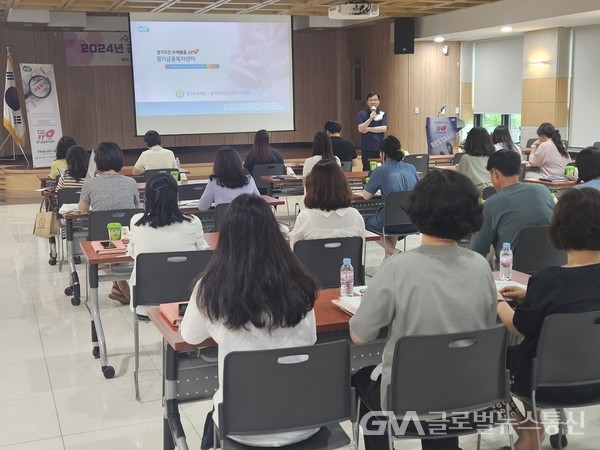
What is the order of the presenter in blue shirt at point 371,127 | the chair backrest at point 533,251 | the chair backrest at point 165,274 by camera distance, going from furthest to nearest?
the presenter in blue shirt at point 371,127
the chair backrest at point 533,251
the chair backrest at point 165,274

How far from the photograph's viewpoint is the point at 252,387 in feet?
7.38

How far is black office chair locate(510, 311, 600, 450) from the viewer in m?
2.56


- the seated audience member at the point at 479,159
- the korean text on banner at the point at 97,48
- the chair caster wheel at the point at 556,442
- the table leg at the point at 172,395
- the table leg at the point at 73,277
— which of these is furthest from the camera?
the korean text on banner at the point at 97,48

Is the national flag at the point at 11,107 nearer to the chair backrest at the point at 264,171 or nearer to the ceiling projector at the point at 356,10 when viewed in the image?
the ceiling projector at the point at 356,10

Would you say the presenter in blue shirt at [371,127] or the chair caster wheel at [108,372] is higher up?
the presenter in blue shirt at [371,127]

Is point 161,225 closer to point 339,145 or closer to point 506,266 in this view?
point 506,266

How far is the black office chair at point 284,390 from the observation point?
2223mm

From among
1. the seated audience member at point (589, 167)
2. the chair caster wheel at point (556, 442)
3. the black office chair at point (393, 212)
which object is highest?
the seated audience member at point (589, 167)

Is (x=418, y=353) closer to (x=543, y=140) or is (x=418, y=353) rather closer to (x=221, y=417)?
(x=221, y=417)

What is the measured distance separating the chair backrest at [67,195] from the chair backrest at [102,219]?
1346 mm

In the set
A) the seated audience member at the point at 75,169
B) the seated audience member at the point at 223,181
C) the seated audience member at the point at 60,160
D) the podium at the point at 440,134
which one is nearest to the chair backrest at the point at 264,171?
the seated audience member at the point at 60,160

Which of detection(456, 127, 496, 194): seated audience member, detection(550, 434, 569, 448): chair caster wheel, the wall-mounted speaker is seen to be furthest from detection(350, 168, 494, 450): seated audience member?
the wall-mounted speaker

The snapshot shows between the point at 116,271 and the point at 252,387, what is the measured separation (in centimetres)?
272

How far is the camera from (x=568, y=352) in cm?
264
